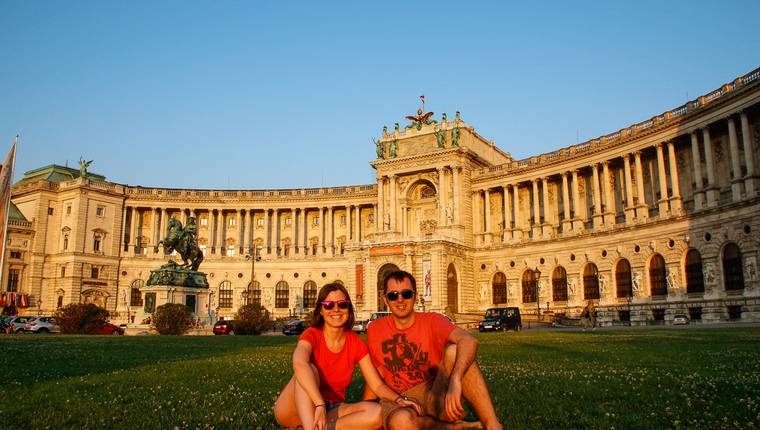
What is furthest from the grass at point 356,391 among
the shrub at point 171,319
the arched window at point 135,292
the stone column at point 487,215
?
the arched window at point 135,292

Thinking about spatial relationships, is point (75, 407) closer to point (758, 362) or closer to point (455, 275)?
point (758, 362)

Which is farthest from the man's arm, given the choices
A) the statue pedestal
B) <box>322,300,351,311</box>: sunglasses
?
the statue pedestal

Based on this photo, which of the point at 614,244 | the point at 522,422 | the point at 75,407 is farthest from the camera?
the point at 614,244

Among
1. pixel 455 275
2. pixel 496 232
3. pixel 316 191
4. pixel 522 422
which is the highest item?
pixel 316 191

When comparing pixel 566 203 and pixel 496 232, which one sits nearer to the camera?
pixel 566 203

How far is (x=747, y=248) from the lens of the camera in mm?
46062

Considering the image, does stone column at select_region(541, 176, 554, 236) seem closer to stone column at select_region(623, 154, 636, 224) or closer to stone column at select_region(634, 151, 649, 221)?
stone column at select_region(623, 154, 636, 224)

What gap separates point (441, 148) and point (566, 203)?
15831 millimetres

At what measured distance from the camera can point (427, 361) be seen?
24.1ft

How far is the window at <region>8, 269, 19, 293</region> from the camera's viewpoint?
76.2m

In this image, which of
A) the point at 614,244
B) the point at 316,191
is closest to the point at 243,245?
the point at 316,191

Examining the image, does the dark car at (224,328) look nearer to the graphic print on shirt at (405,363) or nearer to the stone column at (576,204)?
the stone column at (576,204)

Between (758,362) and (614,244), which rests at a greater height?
(614,244)

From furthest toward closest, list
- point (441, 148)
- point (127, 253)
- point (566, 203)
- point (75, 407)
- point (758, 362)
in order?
point (127, 253)
point (441, 148)
point (566, 203)
point (758, 362)
point (75, 407)
